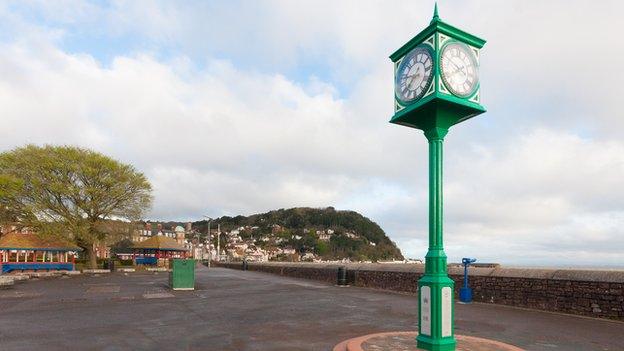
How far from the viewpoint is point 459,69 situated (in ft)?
25.2

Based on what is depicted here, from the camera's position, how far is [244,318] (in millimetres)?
11352

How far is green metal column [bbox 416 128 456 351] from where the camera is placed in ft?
23.4

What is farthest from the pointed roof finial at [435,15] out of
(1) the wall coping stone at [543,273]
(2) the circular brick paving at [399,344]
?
(1) the wall coping stone at [543,273]

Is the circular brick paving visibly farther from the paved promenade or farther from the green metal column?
the paved promenade

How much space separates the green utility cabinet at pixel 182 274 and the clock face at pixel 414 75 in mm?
14929

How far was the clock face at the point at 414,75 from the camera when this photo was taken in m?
7.60

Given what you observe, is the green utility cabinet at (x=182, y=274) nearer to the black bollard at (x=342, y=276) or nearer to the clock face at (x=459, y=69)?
the black bollard at (x=342, y=276)

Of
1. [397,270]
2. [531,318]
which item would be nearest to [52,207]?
[397,270]

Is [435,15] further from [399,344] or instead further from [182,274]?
[182,274]

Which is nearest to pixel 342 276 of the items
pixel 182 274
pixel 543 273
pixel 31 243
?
pixel 182 274

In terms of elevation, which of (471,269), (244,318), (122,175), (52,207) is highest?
(122,175)

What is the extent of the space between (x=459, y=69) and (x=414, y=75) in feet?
2.45

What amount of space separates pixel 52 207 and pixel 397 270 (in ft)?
121

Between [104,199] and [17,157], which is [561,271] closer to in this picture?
[104,199]
